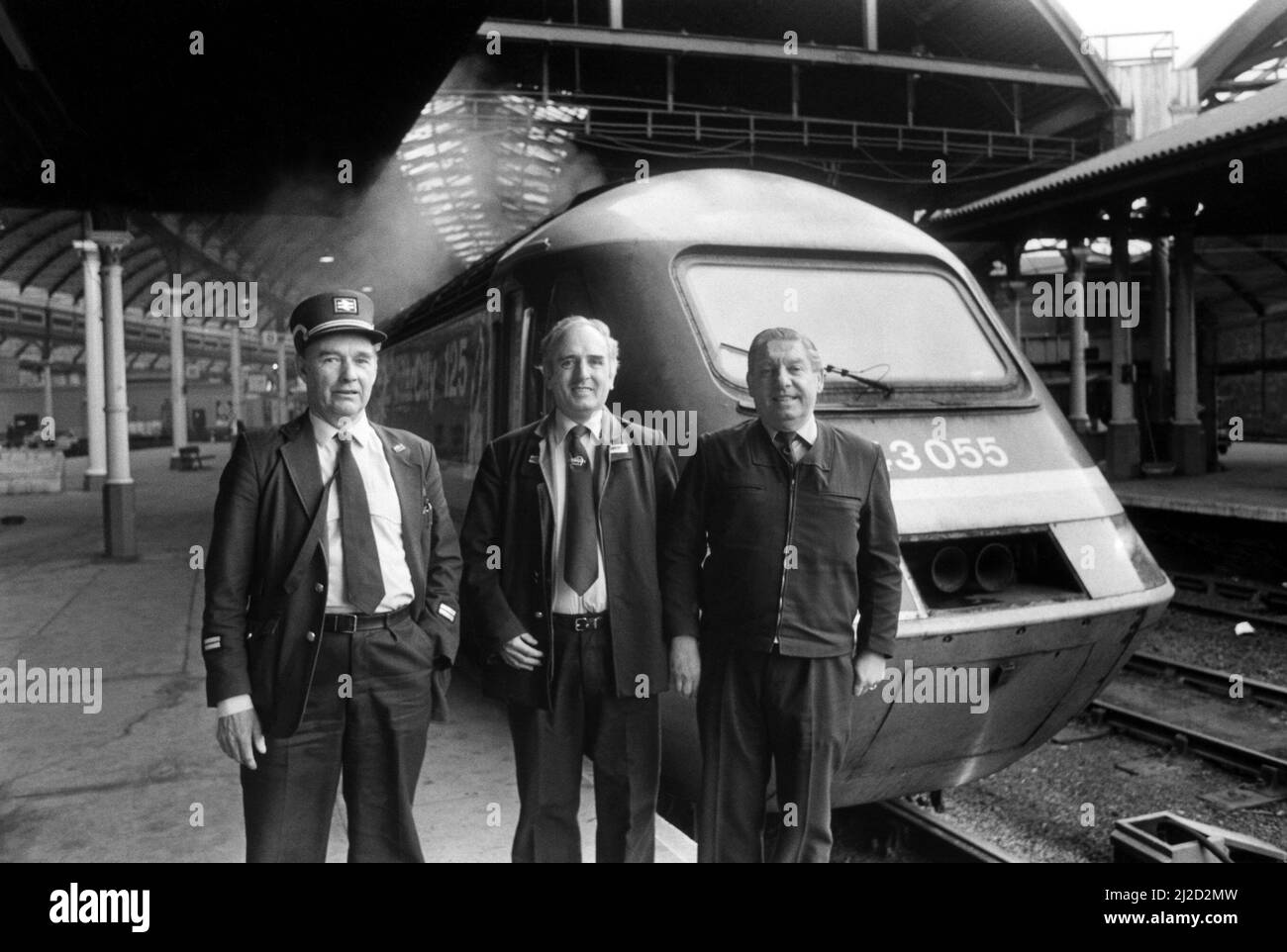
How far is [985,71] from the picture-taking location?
15.9m

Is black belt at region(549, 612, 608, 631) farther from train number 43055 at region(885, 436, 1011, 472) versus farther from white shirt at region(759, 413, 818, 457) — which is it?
train number 43055 at region(885, 436, 1011, 472)

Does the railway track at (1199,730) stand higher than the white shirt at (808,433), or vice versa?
the white shirt at (808,433)

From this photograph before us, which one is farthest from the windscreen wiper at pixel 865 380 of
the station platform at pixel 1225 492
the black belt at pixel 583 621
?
the station platform at pixel 1225 492

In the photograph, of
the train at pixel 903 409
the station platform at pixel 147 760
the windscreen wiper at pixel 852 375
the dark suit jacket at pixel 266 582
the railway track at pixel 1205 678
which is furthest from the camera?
the railway track at pixel 1205 678

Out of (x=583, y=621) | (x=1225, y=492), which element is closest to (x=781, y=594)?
(x=583, y=621)

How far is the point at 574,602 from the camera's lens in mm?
2736

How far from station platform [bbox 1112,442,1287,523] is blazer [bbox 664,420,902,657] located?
8.23 meters

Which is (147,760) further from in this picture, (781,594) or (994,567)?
(994,567)

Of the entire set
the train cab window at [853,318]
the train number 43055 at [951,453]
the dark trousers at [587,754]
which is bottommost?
the dark trousers at [587,754]

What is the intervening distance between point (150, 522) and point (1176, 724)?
11.5m

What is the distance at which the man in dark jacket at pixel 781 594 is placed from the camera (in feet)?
8.93

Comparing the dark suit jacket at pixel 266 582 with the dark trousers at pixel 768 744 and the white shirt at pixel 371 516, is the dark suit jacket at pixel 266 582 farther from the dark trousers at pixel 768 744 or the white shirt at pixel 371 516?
the dark trousers at pixel 768 744
